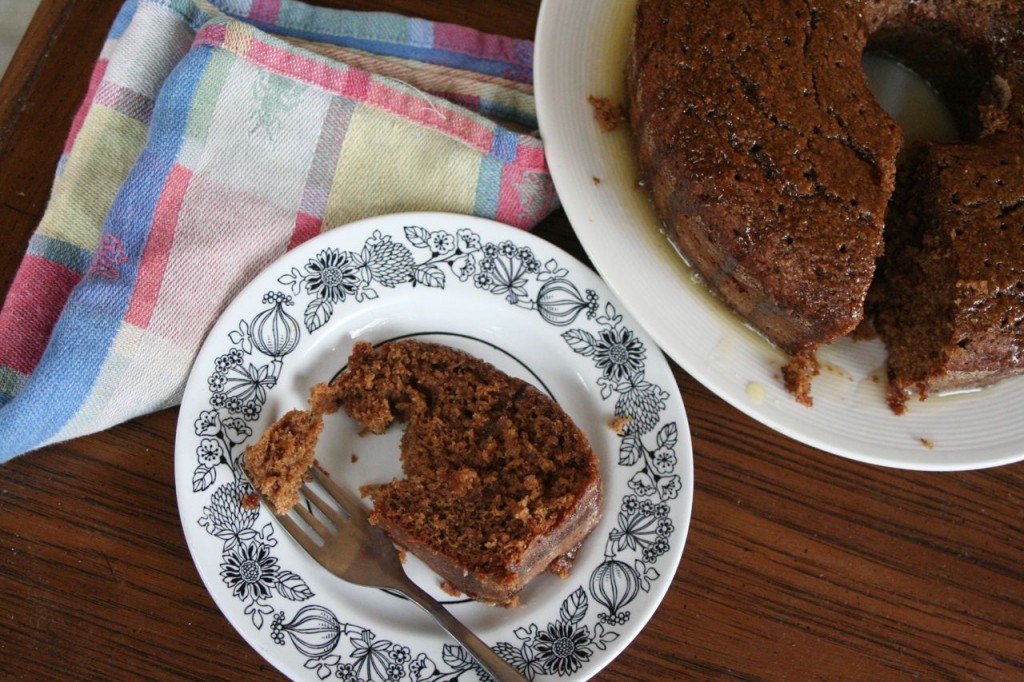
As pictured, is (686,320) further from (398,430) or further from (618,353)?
(398,430)

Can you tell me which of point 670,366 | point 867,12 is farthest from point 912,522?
point 867,12

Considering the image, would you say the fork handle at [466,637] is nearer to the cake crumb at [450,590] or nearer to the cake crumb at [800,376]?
the cake crumb at [450,590]

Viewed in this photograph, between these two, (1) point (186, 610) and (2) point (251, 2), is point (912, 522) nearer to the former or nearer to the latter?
(1) point (186, 610)

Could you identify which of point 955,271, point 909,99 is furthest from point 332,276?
point 909,99

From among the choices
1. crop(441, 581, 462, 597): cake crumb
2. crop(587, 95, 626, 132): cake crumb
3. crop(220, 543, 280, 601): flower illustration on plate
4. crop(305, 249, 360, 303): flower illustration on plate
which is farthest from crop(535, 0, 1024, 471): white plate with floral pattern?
crop(220, 543, 280, 601): flower illustration on plate

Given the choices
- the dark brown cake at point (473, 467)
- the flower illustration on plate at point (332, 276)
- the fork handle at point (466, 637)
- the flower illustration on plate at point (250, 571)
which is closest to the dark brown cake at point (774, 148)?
the dark brown cake at point (473, 467)
